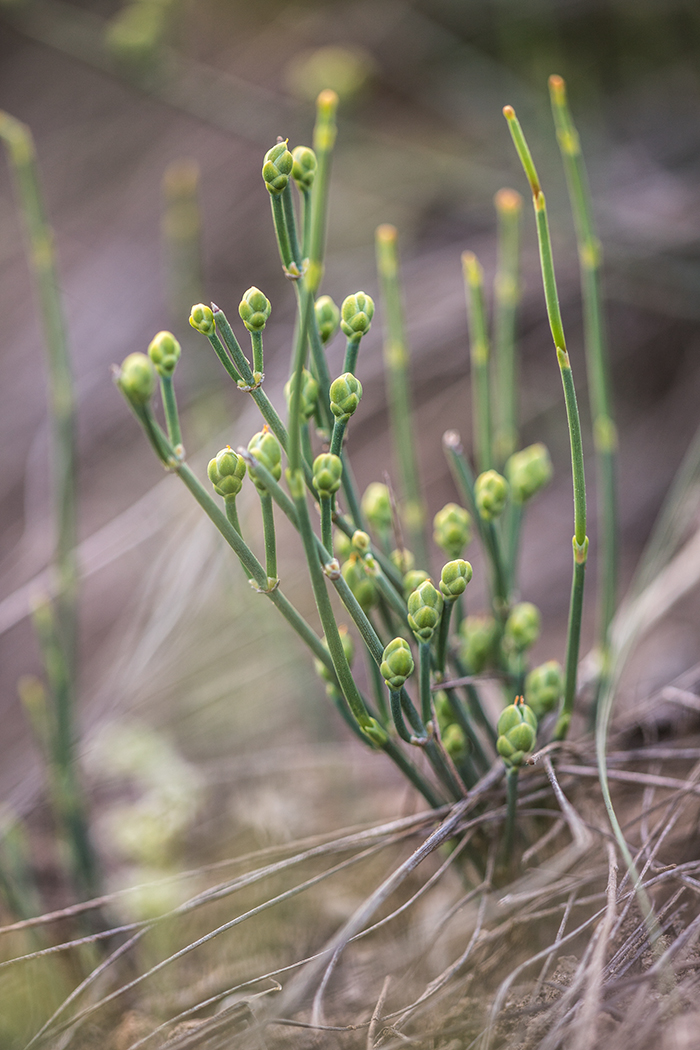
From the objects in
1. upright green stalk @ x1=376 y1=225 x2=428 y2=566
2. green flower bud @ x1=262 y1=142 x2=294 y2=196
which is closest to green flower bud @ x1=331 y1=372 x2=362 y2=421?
green flower bud @ x1=262 y1=142 x2=294 y2=196

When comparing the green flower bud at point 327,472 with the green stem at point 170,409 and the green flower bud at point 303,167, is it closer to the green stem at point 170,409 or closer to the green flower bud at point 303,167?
the green stem at point 170,409

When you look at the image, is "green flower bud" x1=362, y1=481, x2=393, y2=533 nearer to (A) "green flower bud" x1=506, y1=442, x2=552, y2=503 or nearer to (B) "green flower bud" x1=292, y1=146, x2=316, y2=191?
(A) "green flower bud" x1=506, y1=442, x2=552, y2=503

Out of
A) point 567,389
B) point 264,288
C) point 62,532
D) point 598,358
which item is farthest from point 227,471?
point 264,288

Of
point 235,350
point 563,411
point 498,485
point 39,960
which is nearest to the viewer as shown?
point 235,350

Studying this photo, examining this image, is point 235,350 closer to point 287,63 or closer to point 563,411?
point 563,411

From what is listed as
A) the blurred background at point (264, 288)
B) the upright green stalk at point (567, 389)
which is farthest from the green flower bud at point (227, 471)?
the blurred background at point (264, 288)

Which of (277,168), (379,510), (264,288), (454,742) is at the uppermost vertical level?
(264,288)

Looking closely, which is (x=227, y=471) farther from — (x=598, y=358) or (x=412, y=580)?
(x=598, y=358)

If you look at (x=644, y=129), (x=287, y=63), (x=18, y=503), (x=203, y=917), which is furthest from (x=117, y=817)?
(x=287, y=63)
